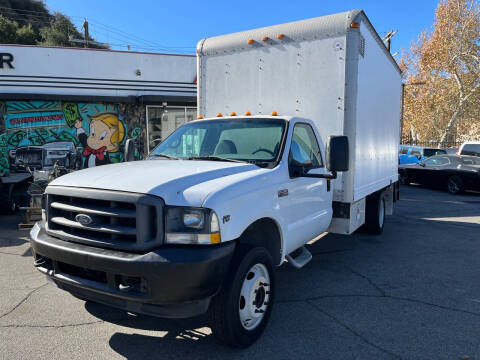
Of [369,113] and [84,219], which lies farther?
[369,113]

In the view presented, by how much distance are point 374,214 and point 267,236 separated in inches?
167

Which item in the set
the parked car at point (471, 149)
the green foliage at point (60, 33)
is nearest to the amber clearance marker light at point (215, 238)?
the parked car at point (471, 149)

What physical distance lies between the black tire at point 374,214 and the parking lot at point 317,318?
111 centimetres

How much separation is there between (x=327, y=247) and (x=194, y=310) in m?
4.31

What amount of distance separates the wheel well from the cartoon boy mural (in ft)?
38.8

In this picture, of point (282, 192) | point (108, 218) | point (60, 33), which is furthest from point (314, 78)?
point (60, 33)

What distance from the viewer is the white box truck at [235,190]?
2803 millimetres

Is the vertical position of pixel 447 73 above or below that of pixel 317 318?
above

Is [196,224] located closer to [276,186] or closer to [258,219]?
[258,219]

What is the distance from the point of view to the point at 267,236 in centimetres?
377

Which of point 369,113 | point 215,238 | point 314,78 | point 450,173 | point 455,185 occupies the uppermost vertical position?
point 314,78

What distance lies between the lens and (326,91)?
518cm

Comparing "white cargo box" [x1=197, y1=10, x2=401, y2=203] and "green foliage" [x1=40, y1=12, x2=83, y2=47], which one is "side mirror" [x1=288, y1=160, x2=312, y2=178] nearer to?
"white cargo box" [x1=197, y1=10, x2=401, y2=203]

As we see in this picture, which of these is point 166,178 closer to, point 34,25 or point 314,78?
point 314,78
